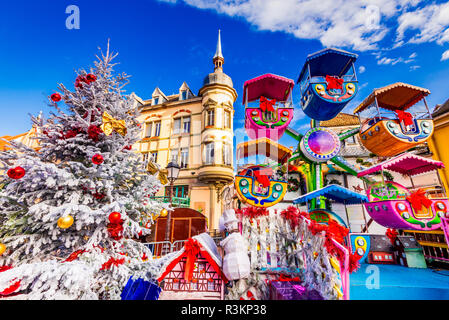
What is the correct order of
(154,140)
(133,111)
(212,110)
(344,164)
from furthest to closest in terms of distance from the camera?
(154,140), (212,110), (344,164), (133,111)

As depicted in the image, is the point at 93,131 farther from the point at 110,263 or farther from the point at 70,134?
the point at 110,263

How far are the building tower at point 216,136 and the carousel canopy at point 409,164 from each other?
10.2 meters

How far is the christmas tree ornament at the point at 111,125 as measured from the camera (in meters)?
2.98

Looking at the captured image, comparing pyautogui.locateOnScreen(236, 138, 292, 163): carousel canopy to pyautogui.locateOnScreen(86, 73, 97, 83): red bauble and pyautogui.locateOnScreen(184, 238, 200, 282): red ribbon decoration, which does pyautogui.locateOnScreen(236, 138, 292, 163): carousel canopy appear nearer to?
pyautogui.locateOnScreen(184, 238, 200, 282): red ribbon decoration

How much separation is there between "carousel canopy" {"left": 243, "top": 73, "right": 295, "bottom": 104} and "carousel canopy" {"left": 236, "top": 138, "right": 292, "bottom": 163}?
2.22 meters

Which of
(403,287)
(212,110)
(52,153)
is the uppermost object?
(212,110)

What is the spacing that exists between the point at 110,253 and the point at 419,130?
10095mm

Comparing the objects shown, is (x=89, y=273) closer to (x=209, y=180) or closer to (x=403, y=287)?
(x=403, y=287)

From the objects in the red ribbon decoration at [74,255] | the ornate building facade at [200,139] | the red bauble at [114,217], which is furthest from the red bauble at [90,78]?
the ornate building facade at [200,139]

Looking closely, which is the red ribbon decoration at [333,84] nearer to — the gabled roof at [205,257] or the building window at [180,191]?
the gabled roof at [205,257]

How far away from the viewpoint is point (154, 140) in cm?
1759

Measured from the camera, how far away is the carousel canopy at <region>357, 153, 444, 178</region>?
6074mm

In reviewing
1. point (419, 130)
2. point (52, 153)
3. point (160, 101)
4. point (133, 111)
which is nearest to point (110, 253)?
point (52, 153)

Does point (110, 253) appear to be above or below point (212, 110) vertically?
below
